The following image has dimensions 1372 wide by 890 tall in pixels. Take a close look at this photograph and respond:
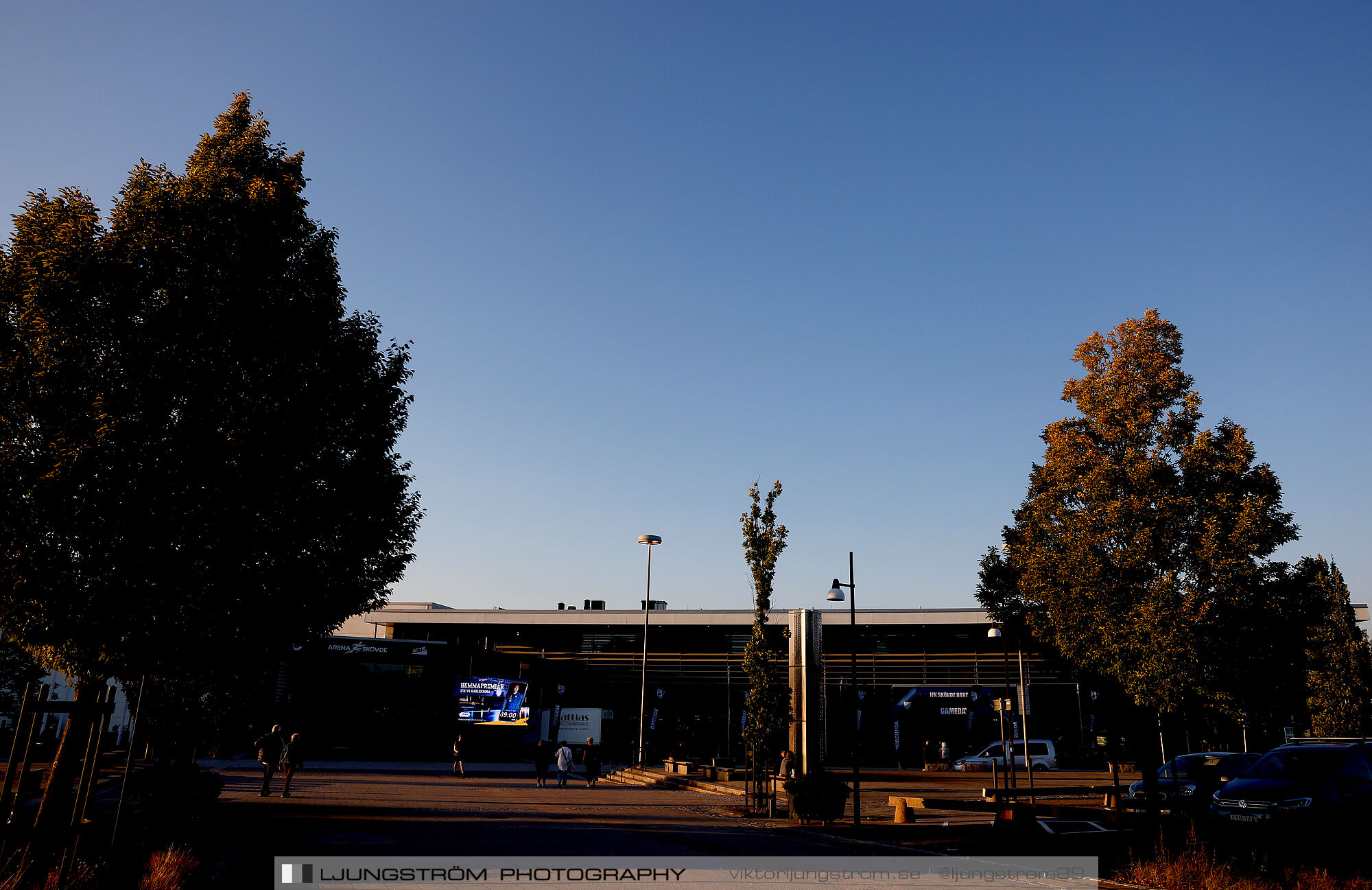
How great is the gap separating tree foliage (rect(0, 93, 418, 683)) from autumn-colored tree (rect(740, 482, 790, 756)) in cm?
1030

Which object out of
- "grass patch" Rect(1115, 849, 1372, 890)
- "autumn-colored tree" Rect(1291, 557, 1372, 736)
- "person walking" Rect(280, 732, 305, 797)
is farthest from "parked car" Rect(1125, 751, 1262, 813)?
"person walking" Rect(280, 732, 305, 797)

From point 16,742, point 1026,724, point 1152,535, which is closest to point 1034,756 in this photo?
point 1026,724

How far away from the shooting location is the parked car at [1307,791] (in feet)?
45.8

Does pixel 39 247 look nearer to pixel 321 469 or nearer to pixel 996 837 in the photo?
pixel 321 469

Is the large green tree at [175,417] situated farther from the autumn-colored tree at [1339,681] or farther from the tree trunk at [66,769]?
the autumn-colored tree at [1339,681]

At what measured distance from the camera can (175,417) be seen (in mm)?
14742

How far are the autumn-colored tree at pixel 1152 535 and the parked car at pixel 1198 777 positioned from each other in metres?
1.58

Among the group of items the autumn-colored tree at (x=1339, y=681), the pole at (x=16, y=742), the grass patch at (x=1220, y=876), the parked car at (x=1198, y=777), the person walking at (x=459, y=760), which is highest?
the autumn-colored tree at (x=1339, y=681)

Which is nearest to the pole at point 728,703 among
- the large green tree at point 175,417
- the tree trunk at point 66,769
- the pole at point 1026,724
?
the pole at point 1026,724

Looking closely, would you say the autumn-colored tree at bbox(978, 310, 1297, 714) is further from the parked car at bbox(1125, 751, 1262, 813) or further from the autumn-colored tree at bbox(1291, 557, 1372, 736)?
the autumn-colored tree at bbox(1291, 557, 1372, 736)

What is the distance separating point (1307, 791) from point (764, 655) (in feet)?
37.8

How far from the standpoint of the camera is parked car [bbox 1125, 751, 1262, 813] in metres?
19.9

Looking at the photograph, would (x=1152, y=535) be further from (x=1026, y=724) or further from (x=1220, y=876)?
(x=1220, y=876)

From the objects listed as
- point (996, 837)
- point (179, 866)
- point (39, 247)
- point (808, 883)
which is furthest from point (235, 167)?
point (996, 837)
